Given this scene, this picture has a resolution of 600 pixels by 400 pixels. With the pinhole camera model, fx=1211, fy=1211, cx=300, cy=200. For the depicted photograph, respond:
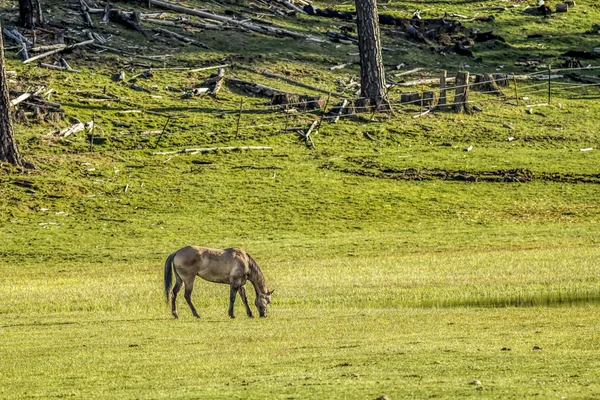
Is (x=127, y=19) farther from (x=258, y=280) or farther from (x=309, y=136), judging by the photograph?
(x=258, y=280)

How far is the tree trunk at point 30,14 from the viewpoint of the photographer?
56906 millimetres

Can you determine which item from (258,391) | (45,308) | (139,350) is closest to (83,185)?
(45,308)

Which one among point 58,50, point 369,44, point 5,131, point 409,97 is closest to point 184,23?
point 58,50

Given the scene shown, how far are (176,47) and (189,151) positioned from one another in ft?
45.3

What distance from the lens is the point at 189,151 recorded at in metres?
48.4

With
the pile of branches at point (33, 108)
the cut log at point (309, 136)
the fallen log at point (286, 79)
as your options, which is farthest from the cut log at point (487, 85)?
the pile of branches at point (33, 108)

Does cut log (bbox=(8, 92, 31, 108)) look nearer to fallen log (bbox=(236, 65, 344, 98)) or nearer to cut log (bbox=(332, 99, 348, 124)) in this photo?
fallen log (bbox=(236, 65, 344, 98))

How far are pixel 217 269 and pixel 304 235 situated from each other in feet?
51.6

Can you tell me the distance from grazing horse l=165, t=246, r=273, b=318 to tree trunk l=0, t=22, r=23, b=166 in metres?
20.8

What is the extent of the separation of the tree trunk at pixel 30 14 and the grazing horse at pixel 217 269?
3606 cm

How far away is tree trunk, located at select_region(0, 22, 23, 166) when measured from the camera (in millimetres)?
42531

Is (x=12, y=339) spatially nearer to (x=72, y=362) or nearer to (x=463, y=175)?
(x=72, y=362)

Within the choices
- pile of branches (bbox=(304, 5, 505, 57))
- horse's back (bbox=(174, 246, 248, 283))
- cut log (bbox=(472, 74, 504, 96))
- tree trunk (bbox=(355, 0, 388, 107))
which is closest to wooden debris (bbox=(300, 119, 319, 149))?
tree trunk (bbox=(355, 0, 388, 107))

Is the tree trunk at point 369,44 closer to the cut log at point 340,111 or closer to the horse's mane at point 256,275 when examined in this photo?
the cut log at point 340,111
